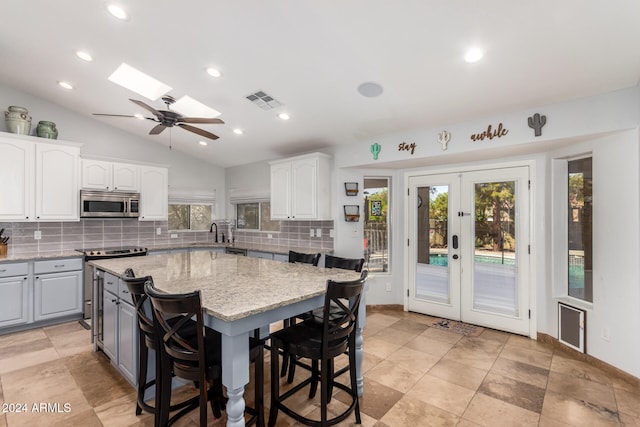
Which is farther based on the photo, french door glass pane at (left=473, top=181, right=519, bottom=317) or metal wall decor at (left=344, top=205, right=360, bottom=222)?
metal wall decor at (left=344, top=205, right=360, bottom=222)

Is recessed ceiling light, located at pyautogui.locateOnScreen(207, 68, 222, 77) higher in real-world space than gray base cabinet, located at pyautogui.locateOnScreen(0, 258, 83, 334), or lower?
higher

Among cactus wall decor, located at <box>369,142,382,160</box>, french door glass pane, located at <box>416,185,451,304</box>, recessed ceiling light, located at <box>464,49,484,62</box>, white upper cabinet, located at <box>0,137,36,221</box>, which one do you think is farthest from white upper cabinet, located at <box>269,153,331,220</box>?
white upper cabinet, located at <box>0,137,36,221</box>

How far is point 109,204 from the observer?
4617 millimetres

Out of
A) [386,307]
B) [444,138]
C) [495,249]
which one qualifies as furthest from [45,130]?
[495,249]

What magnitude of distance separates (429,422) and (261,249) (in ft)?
10.9

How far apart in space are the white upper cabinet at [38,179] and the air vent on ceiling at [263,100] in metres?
2.71

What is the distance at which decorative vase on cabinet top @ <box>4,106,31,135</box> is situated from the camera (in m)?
3.93

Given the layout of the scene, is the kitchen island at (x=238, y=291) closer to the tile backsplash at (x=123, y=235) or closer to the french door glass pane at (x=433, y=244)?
the tile backsplash at (x=123, y=235)

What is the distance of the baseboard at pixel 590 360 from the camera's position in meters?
2.59

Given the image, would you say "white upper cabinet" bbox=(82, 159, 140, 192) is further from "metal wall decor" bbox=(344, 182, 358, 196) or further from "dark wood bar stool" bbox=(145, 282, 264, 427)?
"dark wood bar stool" bbox=(145, 282, 264, 427)

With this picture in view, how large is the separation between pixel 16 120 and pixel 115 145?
122cm

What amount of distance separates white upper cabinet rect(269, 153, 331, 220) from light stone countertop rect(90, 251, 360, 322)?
1469 millimetres

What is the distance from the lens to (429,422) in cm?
210

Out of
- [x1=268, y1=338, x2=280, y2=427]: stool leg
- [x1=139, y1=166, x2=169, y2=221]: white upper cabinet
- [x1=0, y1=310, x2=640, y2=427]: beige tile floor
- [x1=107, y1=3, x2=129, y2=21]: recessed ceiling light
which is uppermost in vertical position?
[x1=107, y1=3, x2=129, y2=21]: recessed ceiling light
